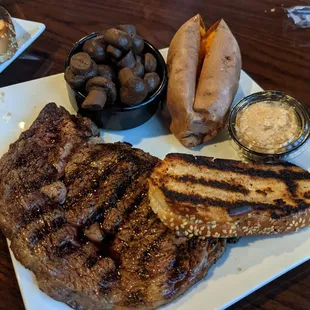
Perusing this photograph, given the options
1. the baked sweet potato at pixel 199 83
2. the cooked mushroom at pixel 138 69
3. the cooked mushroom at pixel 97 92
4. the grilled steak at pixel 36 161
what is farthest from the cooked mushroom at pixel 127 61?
the grilled steak at pixel 36 161

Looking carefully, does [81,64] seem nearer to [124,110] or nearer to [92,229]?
[124,110]

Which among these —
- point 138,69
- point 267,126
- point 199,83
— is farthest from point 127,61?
point 267,126

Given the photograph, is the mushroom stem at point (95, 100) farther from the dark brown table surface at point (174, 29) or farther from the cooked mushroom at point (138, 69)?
the dark brown table surface at point (174, 29)

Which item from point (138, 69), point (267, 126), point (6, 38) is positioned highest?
point (138, 69)

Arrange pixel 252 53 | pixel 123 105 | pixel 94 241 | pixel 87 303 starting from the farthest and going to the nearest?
1. pixel 252 53
2. pixel 123 105
3. pixel 94 241
4. pixel 87 303

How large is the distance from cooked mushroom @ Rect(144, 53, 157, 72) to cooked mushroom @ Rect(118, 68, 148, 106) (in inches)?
6.8

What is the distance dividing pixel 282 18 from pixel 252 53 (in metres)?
0.56

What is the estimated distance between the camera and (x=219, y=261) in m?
2.19

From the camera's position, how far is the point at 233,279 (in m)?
2.12

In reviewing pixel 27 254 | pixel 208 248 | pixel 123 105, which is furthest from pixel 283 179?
pixel 27 254

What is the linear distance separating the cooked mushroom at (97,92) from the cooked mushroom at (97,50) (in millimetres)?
191

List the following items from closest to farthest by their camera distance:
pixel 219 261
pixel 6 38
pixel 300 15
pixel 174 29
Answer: pixel 219 261, pixel 6 38, pixel 174 29, pixel 300 15

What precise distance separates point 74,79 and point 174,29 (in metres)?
1.34

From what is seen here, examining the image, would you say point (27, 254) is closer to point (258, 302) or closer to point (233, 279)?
point (233, 279)
